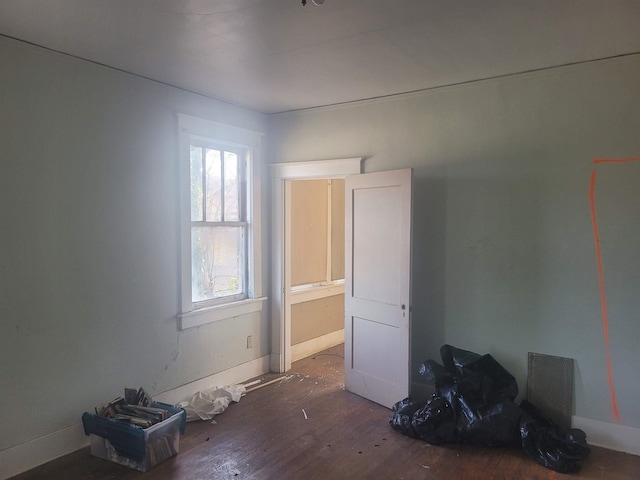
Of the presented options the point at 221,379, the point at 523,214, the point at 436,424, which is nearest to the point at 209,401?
the point at 221,379

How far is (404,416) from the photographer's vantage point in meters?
3.27

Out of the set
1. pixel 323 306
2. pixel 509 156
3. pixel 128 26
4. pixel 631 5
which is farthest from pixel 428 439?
pixel 128 26

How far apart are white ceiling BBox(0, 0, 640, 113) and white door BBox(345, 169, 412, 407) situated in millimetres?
900

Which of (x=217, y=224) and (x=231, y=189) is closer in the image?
(x=217, y=224)

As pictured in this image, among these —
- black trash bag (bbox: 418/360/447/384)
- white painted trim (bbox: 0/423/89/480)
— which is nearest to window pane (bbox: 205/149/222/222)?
white painted trim (bbox: 0/423/89/480)

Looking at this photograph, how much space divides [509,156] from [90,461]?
139 inches

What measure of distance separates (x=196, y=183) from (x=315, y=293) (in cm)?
202

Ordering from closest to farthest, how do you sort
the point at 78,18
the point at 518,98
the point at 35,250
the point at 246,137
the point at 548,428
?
1. the point at 78,18
2. the point at 35,250
3. the point at 548,428
4. the point at 518,98
5. the point at 246,137

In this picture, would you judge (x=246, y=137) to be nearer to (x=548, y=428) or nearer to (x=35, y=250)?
(x=35, y=250)

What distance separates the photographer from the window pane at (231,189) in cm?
420

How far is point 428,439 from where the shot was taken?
3127 mm

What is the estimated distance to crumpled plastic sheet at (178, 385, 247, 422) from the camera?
3.53 m

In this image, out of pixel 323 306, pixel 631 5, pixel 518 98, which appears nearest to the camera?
pixel 631 5

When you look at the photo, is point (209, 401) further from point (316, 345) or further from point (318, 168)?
point (318, 168)
